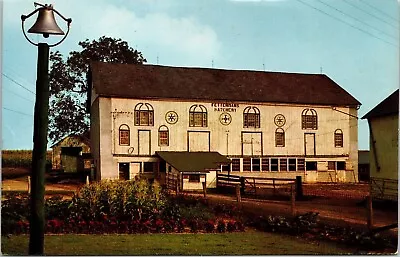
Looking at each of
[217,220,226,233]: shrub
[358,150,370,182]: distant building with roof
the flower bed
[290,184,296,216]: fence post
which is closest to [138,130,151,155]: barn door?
the flower bed

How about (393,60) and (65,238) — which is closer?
(65,238)

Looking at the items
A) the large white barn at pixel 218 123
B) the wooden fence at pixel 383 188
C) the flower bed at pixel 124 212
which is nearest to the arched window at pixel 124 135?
the large white barn at pixel 218 123

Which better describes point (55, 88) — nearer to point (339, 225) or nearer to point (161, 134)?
point (161, 134)

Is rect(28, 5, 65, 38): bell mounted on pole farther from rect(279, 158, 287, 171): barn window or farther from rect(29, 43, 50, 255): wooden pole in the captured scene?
rect(279, 158, 287, 171): barn window

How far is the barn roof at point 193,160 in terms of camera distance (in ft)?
13.9

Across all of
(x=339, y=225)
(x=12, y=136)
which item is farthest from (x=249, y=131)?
(x=12, y=136)

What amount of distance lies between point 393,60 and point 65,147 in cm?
230

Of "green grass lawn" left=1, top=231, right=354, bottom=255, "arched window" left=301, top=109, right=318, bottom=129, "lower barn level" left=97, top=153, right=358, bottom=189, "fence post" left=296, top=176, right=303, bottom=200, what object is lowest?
"green grass lawn" left=1, top=231, right=354, bottom=255

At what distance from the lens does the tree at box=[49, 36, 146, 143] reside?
13.8 feet

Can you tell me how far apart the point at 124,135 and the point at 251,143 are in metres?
0.86

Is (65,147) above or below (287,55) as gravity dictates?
below

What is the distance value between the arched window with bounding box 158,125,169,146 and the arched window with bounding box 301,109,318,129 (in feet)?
3.05

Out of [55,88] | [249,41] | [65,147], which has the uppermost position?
[249,41]

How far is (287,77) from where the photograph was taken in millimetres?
4480
